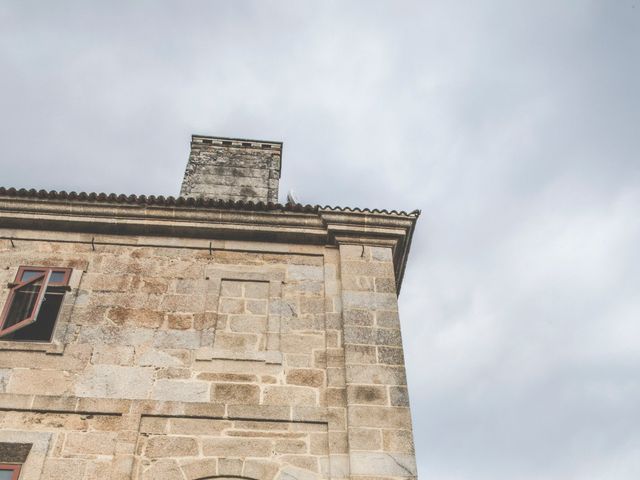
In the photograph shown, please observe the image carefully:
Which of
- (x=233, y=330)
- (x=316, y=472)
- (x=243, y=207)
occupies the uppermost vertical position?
(x=243, y=207)

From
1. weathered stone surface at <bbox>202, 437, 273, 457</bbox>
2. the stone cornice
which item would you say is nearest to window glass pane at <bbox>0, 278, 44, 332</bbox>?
the stone cornice

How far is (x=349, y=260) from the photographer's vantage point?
836 cm

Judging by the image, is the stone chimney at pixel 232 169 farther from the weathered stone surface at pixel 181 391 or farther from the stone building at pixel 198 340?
the weathered stone surface at pixel 181 391

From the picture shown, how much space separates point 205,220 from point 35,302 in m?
2.35

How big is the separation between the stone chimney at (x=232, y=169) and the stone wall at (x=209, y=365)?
12.3ft

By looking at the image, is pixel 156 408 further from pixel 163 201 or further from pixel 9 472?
pixel 163 201

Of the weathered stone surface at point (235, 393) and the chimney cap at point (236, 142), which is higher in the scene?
the chimney cap at point (236, 142)

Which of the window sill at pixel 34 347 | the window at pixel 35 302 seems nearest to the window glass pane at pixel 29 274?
the window at pixel 35 302

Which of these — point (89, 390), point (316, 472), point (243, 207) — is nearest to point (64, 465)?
point (89, 390)

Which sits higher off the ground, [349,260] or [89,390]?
[349,260]

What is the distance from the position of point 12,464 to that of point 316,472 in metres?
3.02

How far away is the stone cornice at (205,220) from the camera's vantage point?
8484mm

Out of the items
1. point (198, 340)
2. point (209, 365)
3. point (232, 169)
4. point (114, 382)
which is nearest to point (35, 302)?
point (114, 382)

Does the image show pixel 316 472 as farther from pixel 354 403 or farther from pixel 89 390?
pixel 89 390
